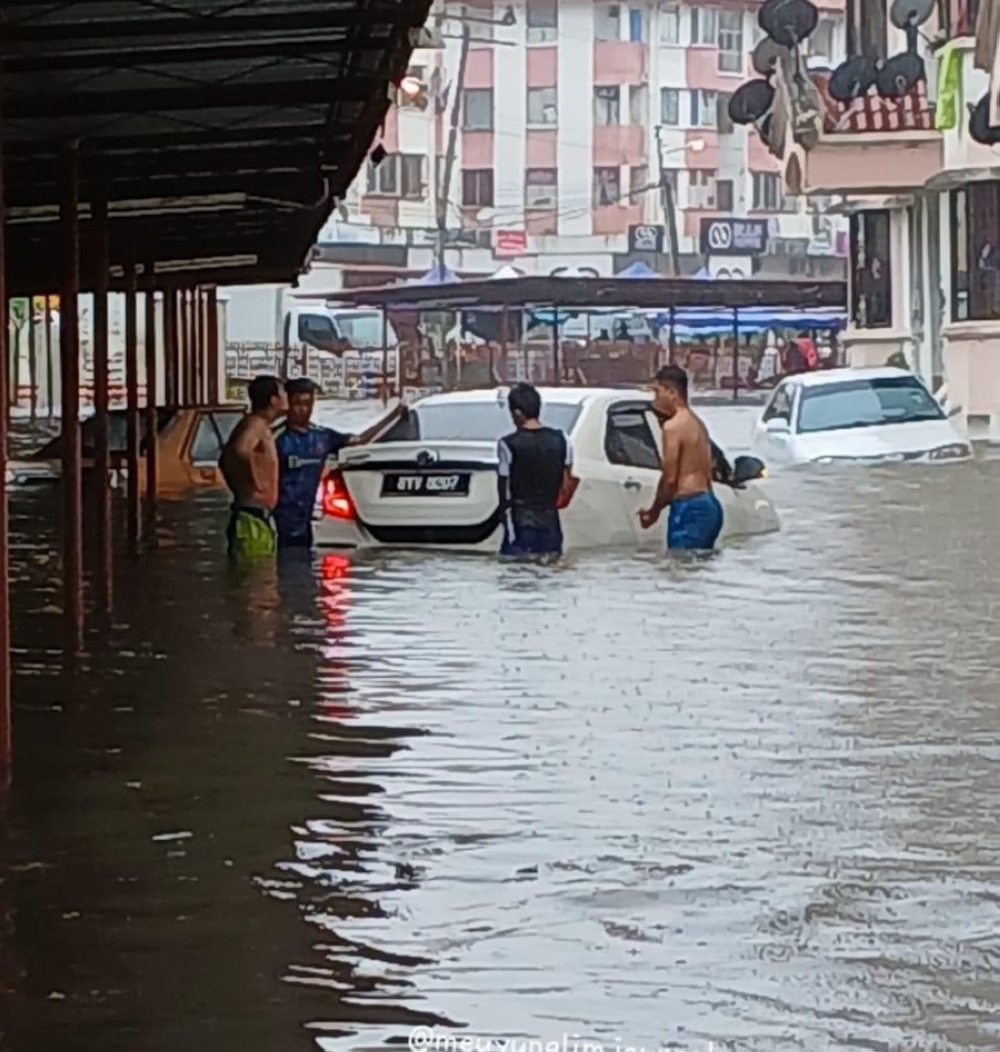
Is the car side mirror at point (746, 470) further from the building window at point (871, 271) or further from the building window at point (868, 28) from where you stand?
the building window at point (868, 28)

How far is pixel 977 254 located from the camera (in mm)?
40094

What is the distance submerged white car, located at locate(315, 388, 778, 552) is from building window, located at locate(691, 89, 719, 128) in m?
63.8

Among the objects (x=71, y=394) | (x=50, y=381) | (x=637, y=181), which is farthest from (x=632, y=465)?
(x=637, y=181)

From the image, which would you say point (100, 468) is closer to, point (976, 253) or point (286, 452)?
point (286, 452)

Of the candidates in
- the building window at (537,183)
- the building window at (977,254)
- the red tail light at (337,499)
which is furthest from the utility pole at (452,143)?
the red tail light at (337,499)

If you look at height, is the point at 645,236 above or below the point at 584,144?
below

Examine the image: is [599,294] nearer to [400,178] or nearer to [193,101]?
[400,178]

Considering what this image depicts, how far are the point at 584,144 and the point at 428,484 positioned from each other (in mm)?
63842

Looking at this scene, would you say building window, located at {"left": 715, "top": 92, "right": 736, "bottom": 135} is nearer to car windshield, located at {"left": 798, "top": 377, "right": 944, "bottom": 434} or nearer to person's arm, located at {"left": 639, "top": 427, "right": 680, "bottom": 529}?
car windshield, located at {"left": 798, "top": 377, "right": 944, "bottom": 434}

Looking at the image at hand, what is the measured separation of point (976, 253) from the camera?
132 ft

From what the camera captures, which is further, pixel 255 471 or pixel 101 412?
pixel 101 412

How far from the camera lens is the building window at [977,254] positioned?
130 feet

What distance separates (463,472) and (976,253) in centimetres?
2354

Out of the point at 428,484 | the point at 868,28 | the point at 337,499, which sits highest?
the point at 868,28
